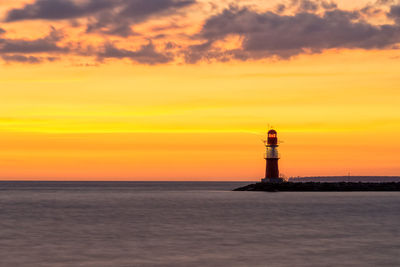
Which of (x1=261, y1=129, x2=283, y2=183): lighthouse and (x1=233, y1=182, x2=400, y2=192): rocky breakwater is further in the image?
(x1=233, y1=182, x2=400, y2=192): rocky breakwater

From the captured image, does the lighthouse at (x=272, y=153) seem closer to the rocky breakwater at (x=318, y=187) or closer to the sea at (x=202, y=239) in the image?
the rocky breakwater at (x=318, y=187)

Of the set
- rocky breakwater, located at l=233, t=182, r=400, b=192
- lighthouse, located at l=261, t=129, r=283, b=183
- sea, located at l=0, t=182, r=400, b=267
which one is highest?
lighthouse, located at l=261, t=129, r=283, b=183

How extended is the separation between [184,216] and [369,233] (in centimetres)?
2081

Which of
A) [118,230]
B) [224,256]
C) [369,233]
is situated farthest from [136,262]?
[369,233]

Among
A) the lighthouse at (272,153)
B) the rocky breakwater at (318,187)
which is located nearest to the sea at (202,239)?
the lighthouse at (272,153)

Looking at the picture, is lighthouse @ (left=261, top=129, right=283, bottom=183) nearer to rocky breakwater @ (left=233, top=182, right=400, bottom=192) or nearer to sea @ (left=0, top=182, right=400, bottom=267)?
rocky breakwater @ (left=233, top=182, right=400, bottom=192)

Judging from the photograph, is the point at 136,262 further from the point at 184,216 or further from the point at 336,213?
the point at 336,213

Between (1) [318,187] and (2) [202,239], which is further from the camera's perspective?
(1) [318,187]

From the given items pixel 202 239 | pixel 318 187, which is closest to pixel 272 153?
pixel 318 187

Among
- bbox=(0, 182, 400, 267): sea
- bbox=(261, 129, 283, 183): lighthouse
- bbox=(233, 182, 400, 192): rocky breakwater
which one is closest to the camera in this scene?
bbox=(0, 182, 400, 267): sea

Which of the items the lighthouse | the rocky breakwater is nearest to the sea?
the lighthouse

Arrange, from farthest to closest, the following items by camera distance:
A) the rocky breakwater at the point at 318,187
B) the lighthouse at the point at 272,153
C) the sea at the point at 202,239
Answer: the rocky breakwater at the point at 318,187
the lighthouse at the point at 272,153
the sea at the point at 202,239

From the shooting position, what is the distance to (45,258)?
3222 centimetres

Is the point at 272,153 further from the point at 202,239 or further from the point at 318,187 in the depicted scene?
the point at 202,239
